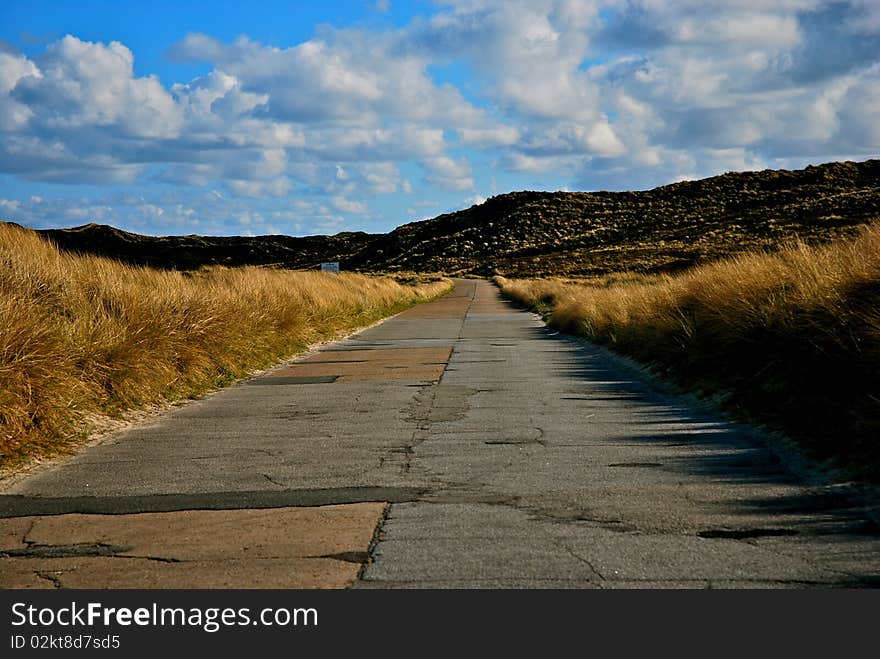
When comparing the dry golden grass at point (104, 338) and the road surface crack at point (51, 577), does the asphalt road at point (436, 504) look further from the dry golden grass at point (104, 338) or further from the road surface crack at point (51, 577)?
the dry golden grass at point (104, 338)

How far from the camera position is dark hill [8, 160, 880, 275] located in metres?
105

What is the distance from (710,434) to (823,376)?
1333 millimetres

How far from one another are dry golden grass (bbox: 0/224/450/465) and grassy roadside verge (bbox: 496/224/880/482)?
671 centimetres

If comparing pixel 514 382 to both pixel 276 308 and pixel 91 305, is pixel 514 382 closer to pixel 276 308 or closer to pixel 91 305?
pixel 91 305

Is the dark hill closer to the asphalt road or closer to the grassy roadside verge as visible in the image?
the grassy roadside verge

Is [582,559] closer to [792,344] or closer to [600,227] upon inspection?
[792,344]

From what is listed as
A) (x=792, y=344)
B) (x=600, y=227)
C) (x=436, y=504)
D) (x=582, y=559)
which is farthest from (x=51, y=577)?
(x=600, y=227)

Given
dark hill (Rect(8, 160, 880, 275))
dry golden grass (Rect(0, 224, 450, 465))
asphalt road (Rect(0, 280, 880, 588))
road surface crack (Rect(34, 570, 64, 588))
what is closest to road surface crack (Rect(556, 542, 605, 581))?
asphalt road (Rect(0, 280, 880, 588))

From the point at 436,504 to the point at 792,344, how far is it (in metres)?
6.02

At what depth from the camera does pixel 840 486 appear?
293 inches

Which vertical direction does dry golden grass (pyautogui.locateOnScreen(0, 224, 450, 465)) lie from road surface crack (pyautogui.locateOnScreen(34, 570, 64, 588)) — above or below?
above

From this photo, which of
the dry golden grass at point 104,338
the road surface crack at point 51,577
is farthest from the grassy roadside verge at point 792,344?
the dry golden grass at point 104,338

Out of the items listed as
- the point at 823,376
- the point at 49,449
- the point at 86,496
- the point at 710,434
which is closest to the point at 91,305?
the point at 49,449

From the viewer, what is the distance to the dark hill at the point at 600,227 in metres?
105
